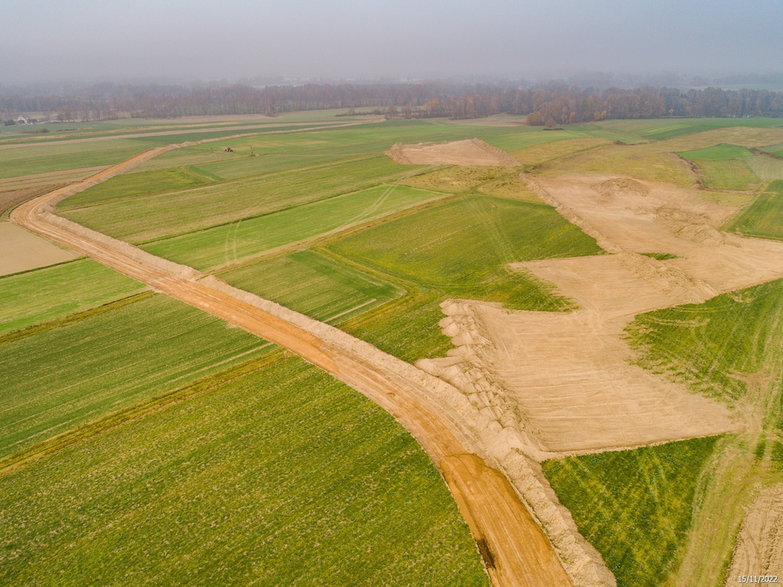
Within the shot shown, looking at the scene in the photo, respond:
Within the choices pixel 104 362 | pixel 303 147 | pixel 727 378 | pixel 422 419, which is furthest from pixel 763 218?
pixel 303 147

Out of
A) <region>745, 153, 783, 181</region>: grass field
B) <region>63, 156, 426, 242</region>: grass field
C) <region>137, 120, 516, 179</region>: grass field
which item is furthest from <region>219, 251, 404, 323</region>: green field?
<region>745, 153, 783, 181</region>: grass field

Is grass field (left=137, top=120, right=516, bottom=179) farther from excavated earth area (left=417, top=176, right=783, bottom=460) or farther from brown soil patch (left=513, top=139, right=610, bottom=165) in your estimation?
excavated earth area (left=417, top=176, right=783, bottom=460)

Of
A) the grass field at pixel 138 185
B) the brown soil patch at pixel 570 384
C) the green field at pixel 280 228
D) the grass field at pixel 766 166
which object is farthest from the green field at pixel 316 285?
the grass field at pixel 766 166

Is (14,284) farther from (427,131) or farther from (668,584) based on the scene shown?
(427,131)

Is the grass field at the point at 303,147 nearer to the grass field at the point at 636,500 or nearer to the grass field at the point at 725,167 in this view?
the grass field at the point at 725,167

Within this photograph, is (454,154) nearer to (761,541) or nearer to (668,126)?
(761,541)

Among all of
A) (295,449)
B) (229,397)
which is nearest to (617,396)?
(295,449)
